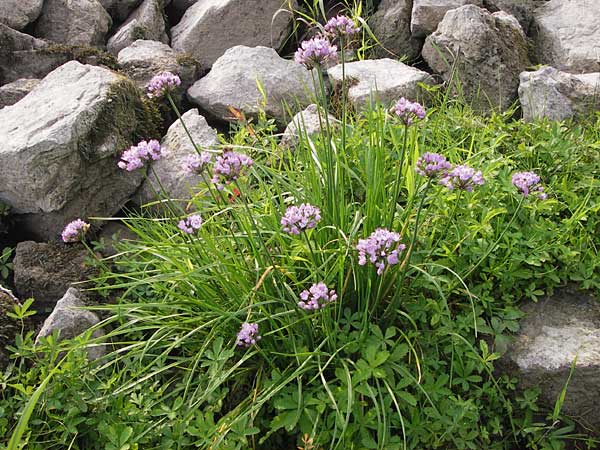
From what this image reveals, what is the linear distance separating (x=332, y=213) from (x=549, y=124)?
1.74m

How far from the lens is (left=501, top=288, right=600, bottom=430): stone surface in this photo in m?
2.67

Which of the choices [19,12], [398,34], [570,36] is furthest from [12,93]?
[570,36]

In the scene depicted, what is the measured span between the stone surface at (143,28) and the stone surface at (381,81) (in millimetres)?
1776

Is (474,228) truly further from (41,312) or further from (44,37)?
(44,37)

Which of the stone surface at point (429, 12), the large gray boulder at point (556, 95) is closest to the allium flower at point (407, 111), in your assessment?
the large gray boulder at point (556, 95)

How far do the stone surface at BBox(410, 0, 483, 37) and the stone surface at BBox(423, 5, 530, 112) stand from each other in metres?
0.32

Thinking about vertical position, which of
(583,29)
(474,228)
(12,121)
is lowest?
(583,29)

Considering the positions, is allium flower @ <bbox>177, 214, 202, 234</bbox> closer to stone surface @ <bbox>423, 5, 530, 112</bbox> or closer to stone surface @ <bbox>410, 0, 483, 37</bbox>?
stone surface @ <bbox>423, 5, 530, 112</bbox>

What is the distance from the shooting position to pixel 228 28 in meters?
5.44

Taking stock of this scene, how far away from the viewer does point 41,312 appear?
3328 mm

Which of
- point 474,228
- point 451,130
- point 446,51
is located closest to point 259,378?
point 474,228

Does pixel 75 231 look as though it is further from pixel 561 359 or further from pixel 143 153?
pixel 561 359

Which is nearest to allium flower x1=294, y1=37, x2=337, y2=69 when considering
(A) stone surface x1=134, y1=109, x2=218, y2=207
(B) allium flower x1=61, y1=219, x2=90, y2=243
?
(B) allium flower x1=61, y1=219, x2=90, y2=243

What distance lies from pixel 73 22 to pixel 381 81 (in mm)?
2713
